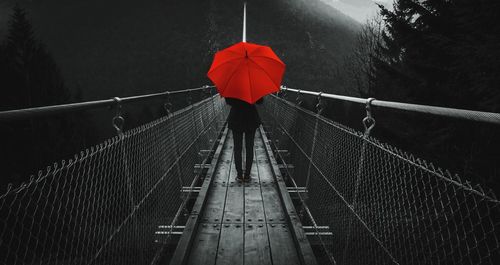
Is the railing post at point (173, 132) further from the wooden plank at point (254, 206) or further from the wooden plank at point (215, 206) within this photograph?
the wooden plank at point (254, 206)

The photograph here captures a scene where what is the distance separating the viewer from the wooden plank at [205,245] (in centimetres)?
334

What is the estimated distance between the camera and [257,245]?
3.65 meters

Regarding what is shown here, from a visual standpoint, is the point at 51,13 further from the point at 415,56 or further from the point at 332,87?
the point at 415,56

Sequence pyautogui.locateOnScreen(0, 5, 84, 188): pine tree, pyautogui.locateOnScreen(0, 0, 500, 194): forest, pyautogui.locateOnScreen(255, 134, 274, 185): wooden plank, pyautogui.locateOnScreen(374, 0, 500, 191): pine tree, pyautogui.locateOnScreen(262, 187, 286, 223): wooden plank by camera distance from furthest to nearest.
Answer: pyautogui.locateOnScreen(0, 5, 84, 188): pine tree, pyautogui.locateOnScreen(0, 0, 500, 194): forest, pyautogui.locateOnScreen(374, 0, 500, 191): pine tree, pyautogui.locateOnScreen(255, 134, 274, 185): wooden plank, pyautogui.locateOnScreen(262, 187, 286, 223): wooden plank

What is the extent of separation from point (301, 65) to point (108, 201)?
237 feet

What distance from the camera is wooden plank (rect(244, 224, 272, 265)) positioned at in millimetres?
3369

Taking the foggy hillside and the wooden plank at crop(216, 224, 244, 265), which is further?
the foggy hillside

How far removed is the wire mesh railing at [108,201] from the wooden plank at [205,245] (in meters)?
0.37

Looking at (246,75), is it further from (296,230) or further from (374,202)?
(374,202)

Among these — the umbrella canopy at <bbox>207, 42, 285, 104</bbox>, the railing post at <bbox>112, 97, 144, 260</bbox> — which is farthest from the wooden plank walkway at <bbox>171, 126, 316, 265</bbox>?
the umbrella canopy at <bbox>207, 42, 285, 104</bbox>

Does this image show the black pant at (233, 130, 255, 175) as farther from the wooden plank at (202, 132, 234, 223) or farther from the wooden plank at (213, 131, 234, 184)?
the wooden plank at (213, 131, 234, 184)

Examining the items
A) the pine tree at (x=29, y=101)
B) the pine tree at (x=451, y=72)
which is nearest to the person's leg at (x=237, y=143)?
the pine tree at (x=451, y=72)

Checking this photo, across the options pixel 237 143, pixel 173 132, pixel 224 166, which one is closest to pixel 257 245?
pixel 173 132

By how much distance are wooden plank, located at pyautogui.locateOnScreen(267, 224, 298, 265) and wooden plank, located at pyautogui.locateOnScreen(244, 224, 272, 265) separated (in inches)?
2.1
